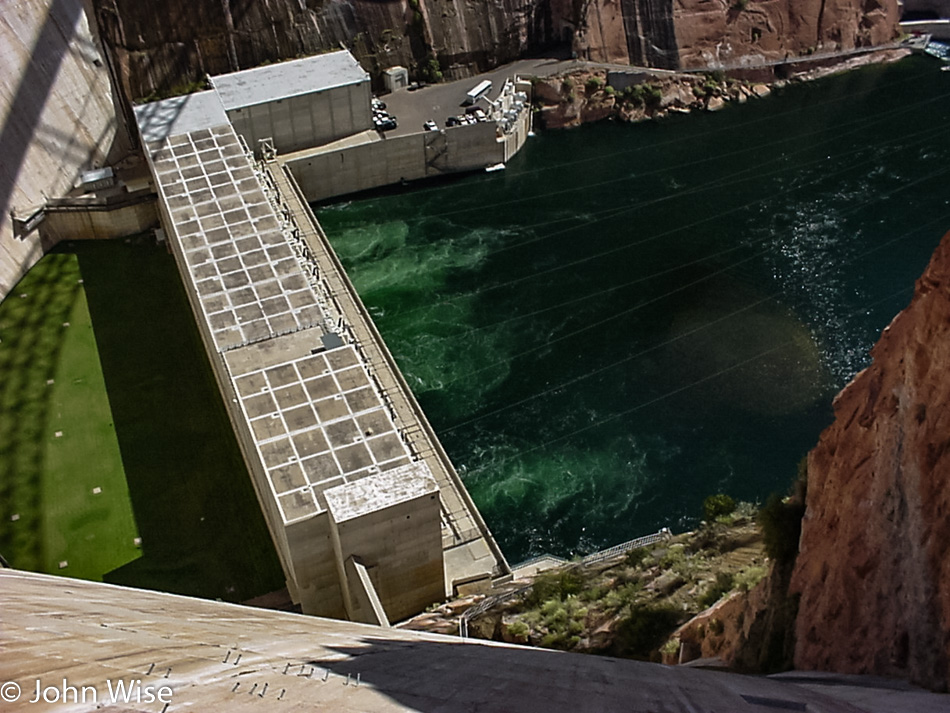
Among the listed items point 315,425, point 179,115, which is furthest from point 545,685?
point 179,115

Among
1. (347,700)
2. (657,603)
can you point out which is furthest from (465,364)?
(347,700)

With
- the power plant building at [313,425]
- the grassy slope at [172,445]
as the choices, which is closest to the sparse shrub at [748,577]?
the power plant building at [313,425]

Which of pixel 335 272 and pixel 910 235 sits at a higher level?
pixel 335 272

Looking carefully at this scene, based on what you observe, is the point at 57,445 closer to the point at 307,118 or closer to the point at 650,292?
the point at 307,118

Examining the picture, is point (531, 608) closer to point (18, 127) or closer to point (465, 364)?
point (465, 364)

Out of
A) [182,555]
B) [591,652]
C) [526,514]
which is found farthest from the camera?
[526,514]

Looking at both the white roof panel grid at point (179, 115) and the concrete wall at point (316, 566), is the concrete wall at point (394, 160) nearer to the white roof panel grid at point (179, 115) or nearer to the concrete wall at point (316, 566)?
the white roof panel grid at point (179, 115)
